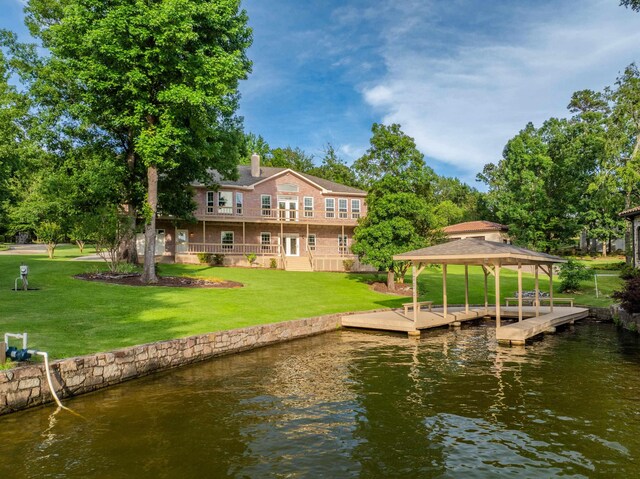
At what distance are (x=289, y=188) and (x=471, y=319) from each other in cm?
2466

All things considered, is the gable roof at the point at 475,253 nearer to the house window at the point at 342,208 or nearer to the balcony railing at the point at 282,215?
the balcony railing at the point at 282,215

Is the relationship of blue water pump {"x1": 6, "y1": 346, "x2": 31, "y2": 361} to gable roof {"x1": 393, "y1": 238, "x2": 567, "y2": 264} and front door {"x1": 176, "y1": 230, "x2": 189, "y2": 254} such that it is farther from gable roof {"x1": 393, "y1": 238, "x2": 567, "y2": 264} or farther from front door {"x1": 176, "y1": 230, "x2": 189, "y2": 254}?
front door {"x1": 176, "y1": 230, "x2": 189, "y2": 254}

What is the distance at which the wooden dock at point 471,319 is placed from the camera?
1595 cm

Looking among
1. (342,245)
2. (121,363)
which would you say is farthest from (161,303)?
(342,245)

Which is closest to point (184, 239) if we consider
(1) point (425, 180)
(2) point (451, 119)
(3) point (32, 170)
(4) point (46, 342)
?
(3) point (32, 170)

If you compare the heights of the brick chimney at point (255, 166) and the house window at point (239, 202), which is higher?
the brick chimney at point (255, 166)

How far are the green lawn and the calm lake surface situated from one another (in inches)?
91.6

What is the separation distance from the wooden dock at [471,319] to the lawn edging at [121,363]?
3.73 meters

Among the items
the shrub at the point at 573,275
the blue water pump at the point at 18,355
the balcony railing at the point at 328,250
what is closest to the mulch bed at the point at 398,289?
the shrub at the point at 573,275

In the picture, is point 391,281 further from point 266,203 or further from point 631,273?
point 266,203

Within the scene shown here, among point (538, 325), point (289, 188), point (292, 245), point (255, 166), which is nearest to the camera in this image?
point (538, 325)

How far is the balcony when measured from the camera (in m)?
37.5

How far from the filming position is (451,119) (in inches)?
1383

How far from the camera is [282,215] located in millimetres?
40719
